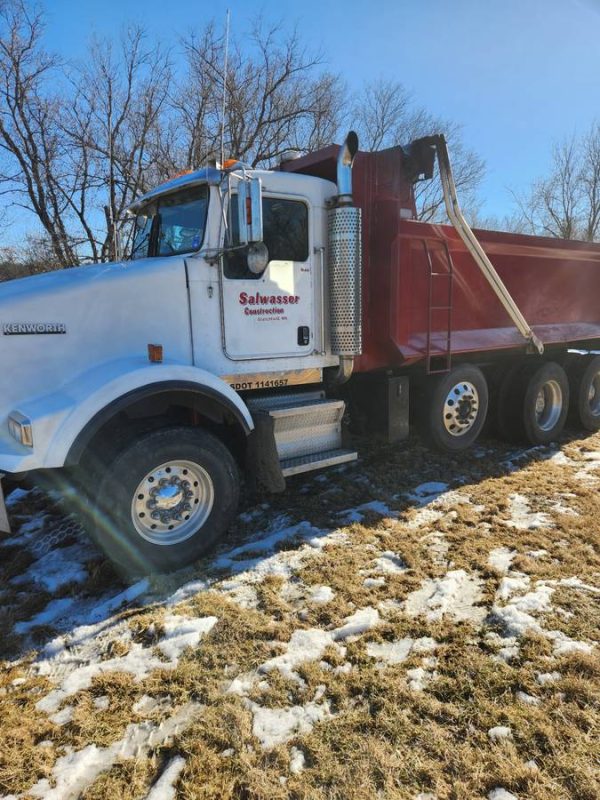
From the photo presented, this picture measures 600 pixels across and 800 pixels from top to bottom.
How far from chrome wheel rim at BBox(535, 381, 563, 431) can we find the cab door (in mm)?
3987

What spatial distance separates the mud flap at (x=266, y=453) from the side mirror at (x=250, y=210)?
1.39 metres

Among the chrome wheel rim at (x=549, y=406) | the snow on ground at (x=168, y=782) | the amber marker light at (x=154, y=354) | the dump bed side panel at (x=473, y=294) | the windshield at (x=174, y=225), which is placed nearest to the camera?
the snow on ground at (x=168, y=782)

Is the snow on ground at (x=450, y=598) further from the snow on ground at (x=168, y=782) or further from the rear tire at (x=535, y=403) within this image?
the rear tire at (x=535, y=403)

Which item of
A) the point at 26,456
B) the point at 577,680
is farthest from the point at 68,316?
the point at 577,680

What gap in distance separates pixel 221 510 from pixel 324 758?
2.08 meters

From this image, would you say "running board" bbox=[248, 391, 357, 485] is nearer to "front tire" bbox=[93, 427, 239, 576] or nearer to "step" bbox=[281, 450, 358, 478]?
"step" bbox=[281, 450, 358, 478]

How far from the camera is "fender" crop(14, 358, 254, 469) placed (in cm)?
329

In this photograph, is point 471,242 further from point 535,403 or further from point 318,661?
point 318,661

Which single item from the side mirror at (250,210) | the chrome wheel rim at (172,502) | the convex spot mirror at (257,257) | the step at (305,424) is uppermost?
the side mirror at (250,210)

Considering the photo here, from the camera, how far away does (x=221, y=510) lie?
403 cm

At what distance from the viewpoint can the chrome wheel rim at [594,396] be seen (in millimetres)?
7855

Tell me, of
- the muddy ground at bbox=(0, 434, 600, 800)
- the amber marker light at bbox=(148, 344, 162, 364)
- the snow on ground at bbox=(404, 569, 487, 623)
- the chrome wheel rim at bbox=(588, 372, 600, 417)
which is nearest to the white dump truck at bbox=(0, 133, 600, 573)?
the amber marker light at bbox=(148, 344, 162, 364)

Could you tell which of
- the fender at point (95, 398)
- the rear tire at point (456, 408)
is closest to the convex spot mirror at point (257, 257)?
the fender at point (95, 398)

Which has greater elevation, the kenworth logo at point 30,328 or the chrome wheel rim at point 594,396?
the kenworth logo at point 30,328
